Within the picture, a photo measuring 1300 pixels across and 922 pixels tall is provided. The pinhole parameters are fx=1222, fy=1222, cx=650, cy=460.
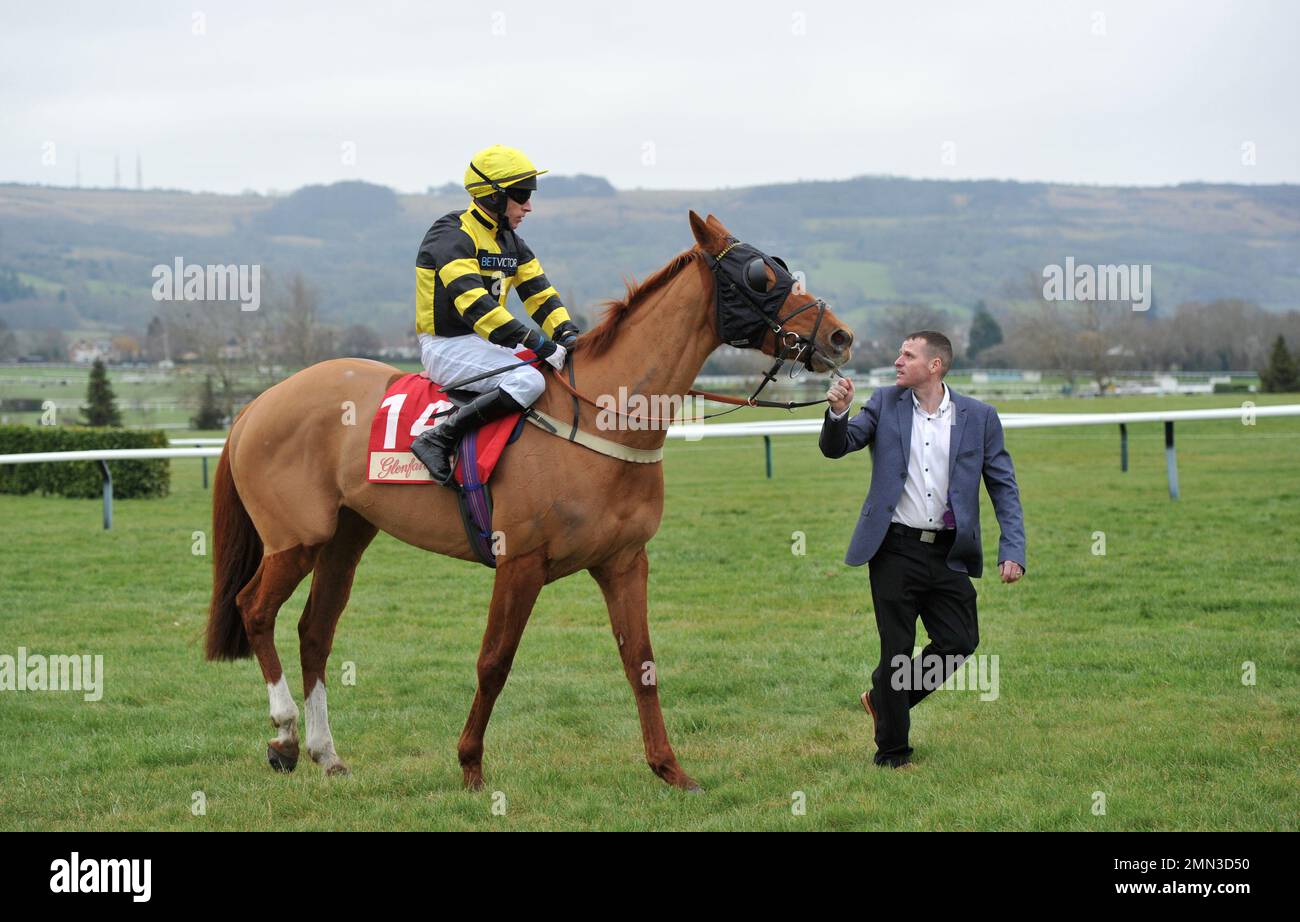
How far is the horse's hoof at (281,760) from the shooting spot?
5.20 m

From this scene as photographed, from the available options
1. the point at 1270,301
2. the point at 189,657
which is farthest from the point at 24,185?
the point at 189,657

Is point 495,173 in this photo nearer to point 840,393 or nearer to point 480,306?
point 480,306

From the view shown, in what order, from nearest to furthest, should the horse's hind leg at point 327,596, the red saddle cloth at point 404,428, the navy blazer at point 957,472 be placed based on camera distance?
the navy blazer at point 957,472
the red saddle cloth at point 404,428
the horse's hind leg at point 327,596

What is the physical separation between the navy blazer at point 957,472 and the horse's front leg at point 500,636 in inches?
49.6

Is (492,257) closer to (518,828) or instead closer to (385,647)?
(518,828)

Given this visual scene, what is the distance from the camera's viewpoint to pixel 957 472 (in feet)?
16.0

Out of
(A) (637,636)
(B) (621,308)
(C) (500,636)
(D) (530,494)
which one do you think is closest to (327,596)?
(C) (500,636)

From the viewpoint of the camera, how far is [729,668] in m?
6.66

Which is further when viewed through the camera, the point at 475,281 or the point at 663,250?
the point at 663,250

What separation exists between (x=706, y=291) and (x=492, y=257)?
93 centimetres

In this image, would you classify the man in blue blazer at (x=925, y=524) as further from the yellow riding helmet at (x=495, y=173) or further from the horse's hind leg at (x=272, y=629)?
the horse's hind leg at (x=272, y=629)

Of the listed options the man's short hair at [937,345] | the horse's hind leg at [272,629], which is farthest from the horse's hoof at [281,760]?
the man's short hair at [937,345]

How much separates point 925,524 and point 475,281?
203 cm
